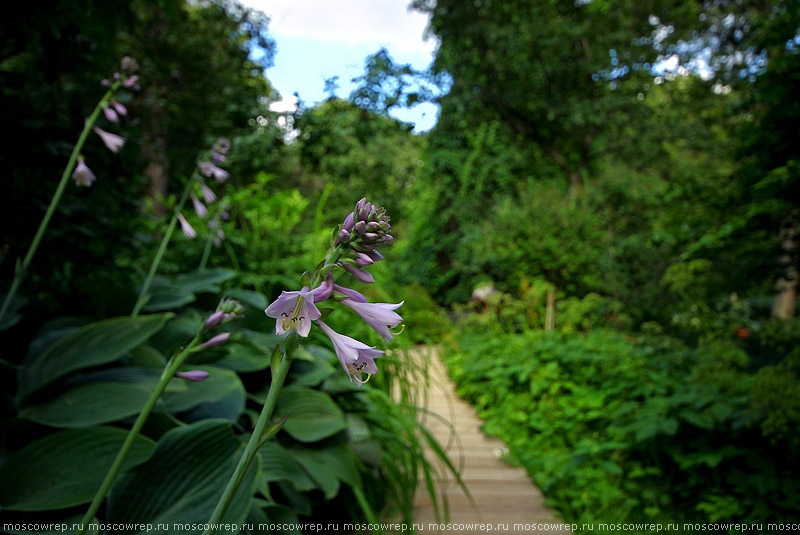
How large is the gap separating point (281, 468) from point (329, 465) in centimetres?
23

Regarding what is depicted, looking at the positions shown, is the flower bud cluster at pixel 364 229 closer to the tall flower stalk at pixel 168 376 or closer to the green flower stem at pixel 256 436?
the green flower stem at pixel 256 436

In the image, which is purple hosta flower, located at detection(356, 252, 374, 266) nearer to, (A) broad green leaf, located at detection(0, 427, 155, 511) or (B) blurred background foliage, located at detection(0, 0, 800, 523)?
(B) blurred background foliage, located at detection(0, 0, 800, 523)

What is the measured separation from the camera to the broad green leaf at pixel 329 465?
1.50m

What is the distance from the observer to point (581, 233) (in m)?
7.20

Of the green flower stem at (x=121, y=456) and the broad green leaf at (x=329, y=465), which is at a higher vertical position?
the green flower stem at (x=121, y=456)

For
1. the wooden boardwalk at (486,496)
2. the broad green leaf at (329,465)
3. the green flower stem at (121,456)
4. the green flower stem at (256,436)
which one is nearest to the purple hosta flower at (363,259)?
the green flower stem at (256,436)

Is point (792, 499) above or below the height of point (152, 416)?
below

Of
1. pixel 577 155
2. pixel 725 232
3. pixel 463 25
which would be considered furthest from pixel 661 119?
pixel 725 232

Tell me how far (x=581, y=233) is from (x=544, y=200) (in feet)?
2.36

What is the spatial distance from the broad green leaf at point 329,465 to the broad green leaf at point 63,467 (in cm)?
53

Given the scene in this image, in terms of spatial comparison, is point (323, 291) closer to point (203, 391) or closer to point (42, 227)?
point (203, 391)

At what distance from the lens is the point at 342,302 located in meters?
0.66

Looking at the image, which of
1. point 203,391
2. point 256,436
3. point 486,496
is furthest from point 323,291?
point 486,496

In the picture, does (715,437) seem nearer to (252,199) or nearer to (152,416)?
(152,416)
